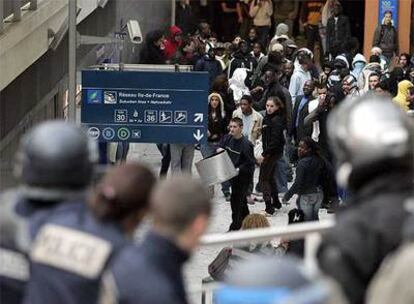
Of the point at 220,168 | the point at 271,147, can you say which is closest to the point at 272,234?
the point at 220,168

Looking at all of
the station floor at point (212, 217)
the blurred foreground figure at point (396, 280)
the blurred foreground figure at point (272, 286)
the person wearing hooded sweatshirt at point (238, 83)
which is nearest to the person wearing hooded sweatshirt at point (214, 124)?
the station floor at point (212, 217)

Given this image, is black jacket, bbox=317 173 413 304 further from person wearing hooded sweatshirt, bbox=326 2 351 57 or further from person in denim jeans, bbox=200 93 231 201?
person wearing hooded sweatshirt, bbox=326 2 351 57

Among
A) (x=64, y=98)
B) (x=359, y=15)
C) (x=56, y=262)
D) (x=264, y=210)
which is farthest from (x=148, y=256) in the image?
(x=359, y=15)

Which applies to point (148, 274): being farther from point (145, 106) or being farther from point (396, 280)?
point (145, 106)

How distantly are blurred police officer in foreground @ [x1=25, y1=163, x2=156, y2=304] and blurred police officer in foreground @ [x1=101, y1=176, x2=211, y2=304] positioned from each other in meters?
0.09

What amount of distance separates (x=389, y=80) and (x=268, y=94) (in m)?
1.65

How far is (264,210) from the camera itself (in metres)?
16.8

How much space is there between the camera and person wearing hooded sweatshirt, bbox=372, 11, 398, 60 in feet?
84.4

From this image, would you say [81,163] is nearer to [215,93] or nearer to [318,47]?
[215,93]

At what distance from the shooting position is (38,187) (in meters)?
4.61

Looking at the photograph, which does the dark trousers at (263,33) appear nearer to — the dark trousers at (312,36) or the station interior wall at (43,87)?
the dark trousers at (312,36)

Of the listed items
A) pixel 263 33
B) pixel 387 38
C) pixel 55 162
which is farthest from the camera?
pixel 263 33

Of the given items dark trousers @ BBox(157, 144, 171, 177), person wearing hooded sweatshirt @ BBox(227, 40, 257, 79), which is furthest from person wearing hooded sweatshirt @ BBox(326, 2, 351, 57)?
dark trousers @ BBox(157, 144, 171, 177)

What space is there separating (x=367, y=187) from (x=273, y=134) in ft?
39.1
